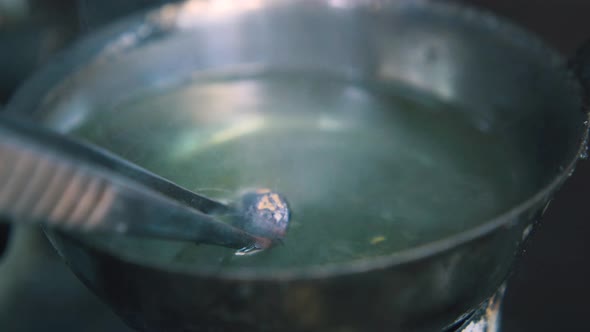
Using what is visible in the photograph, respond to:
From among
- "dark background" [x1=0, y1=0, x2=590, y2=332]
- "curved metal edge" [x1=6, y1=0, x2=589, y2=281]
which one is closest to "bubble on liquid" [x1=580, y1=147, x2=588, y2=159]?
"curved metal edge" [x1=6, y1=0, x2=589, y2=281]

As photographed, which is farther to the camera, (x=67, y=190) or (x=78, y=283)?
(x=78, y=283)

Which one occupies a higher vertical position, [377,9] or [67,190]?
[377,9]

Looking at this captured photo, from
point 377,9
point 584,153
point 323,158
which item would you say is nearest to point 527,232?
point 584,153

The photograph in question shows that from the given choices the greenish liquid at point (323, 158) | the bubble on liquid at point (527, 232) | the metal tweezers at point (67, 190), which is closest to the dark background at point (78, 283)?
the greenish liquid at point (323, 158)

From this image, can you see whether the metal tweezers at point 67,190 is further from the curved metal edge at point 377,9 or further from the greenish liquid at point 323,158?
the greenish liquid at point 323,158

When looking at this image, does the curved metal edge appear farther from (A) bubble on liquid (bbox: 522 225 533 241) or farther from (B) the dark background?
(B) the dark background

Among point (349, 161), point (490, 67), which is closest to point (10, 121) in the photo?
point (349, 161)

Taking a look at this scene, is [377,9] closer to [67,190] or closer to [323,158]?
[323,158]
